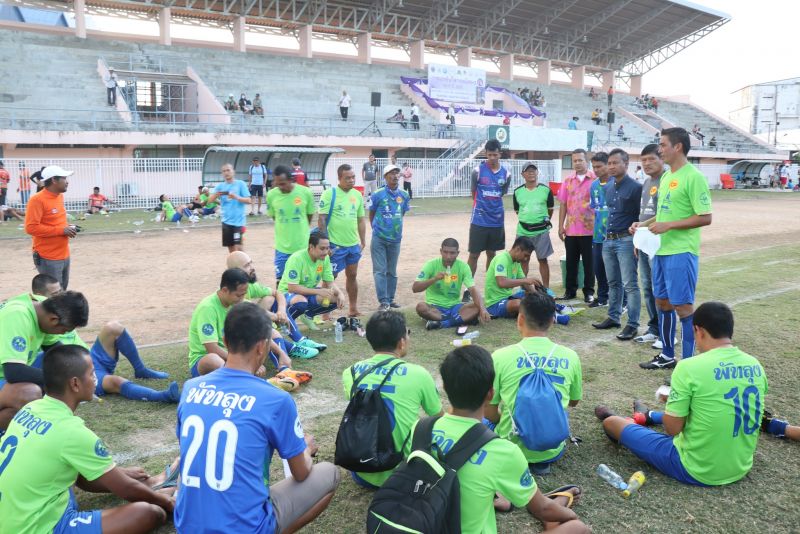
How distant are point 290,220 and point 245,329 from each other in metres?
5.42

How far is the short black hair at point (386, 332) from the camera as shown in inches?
148

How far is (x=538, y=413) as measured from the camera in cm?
375

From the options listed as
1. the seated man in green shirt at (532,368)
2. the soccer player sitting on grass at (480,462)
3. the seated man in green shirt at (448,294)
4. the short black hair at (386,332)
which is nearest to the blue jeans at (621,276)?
the seated man in green shirt at (448,294)

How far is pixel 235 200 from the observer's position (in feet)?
35.3

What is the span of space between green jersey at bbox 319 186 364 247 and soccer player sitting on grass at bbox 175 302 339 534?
16.9 ft

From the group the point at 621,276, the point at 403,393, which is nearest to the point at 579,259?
→ the point at 621,276

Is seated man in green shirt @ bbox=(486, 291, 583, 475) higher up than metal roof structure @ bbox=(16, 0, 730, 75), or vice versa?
metal roof structure @ bbox=(16, 0, 730, 75)

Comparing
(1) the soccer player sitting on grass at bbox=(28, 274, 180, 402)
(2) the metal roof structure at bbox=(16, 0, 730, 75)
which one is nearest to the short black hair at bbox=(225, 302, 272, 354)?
(1) the soccer player sitting on grass at bbox=(28, 274, 180, 402)

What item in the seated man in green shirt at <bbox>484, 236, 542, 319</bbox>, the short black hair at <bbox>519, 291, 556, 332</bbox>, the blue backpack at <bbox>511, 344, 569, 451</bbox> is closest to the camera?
the blue backpack at <bbox>511, 344, 569, 451</bbox>

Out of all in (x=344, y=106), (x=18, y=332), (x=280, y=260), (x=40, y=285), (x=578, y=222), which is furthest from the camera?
(x=344, y=106)

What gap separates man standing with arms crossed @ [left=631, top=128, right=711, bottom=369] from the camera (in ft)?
18.6

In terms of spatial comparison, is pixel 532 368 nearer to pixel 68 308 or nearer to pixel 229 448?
pixel 229 448

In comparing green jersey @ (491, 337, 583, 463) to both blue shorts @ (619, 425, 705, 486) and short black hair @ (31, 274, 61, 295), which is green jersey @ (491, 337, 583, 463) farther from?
short black hair @ (31, 274, 61, 295)

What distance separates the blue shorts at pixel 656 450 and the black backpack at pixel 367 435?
65.9 inches
